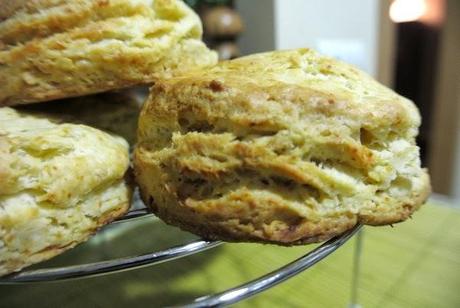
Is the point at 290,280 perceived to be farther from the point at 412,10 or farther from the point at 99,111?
the point at 412,10

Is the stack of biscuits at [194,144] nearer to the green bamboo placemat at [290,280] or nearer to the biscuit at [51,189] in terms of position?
the biscuit at [51,189]

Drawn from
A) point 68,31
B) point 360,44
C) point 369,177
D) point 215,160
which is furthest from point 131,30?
point 360,44

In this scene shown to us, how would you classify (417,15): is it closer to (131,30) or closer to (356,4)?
(356,4)

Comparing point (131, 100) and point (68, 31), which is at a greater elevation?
point (68, 31)

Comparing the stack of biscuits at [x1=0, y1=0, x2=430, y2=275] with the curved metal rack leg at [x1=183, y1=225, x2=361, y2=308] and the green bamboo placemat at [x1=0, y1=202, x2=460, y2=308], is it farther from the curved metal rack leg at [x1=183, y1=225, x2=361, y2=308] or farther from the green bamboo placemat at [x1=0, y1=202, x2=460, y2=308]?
the green bamboo placemat at [x1=0, y1=202, x2=460, y2=308]

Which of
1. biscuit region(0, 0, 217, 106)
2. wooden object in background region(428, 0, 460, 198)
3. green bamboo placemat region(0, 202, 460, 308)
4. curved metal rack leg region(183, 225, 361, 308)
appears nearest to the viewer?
curved metal rack leg region(183, 225, 361, 308)

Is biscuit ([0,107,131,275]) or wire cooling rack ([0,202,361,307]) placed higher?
biscuit ([0,107,131,275])

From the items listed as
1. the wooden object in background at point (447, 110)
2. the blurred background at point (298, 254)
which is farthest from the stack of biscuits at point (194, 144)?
the wooden object in background at point (447, 110)

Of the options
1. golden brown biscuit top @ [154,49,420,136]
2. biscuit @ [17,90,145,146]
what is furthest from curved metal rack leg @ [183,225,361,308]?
biscuit @ [17,90,145,146]

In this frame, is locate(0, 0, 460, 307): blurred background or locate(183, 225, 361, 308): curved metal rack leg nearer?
locate(183, 225, 361, 308): curved metal rack leg
